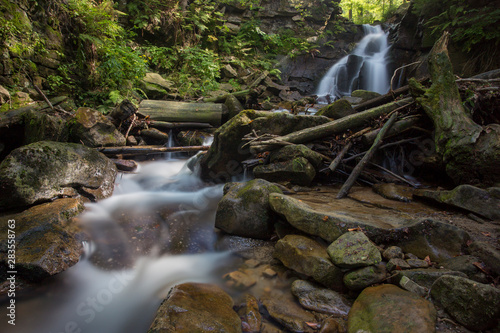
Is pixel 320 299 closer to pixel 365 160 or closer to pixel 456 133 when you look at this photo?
pixel 365 160

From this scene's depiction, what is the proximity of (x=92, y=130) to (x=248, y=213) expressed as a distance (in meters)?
5.41

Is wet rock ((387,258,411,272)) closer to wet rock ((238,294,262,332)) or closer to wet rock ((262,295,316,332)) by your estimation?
wet rock ((262,295,316,332))

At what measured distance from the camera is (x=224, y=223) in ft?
12.4

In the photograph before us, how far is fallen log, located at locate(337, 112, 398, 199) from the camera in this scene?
4125mm

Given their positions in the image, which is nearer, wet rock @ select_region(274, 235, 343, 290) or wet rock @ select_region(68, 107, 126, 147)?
wet rock @ select_region(274, 235, 343, 290)

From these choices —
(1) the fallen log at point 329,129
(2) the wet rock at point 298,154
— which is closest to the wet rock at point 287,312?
(2) the wet rock at point 298,154

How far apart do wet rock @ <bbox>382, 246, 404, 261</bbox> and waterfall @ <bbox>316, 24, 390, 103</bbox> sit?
10718 millimetres

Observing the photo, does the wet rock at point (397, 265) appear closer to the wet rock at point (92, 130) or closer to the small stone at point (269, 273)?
the small stone at point (269, 273)

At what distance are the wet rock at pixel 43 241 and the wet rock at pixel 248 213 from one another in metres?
2.07

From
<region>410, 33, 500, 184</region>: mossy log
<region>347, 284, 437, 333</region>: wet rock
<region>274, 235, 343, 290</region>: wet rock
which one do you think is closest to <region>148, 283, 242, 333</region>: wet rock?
<region>274, 235, 343, 290</region>: wet rock

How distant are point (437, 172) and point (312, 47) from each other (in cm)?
1420

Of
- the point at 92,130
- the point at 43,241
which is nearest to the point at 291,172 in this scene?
the point at 43,241

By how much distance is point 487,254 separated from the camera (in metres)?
2.05

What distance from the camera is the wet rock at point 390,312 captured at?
5.59 ft
